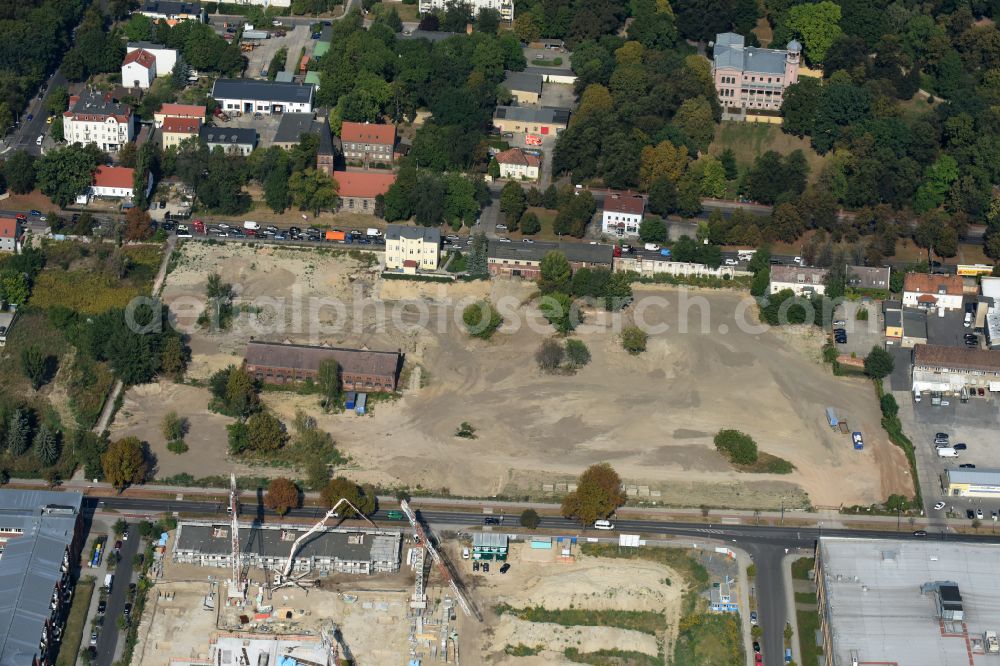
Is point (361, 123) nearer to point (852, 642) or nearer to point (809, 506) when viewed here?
point (809, 506)

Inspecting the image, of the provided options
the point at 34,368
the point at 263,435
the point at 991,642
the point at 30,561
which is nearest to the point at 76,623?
the point at 30,561

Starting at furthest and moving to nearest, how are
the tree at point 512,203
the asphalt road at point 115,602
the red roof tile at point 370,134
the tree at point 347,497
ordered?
the red roof tile at point 370,134 → the tree at point 512,203 → the tree at point 347,497 → the asphalt road at point 115,602

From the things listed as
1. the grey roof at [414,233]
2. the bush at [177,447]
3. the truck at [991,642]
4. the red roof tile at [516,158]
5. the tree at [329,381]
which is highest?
the red roof tile at [516,158]

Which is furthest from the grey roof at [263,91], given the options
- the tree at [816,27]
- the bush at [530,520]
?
the bush at [530,520]

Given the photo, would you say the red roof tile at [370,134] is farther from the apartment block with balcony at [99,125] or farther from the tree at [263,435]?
the tree at [263,435]

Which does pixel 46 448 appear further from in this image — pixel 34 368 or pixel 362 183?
pixel 362 183

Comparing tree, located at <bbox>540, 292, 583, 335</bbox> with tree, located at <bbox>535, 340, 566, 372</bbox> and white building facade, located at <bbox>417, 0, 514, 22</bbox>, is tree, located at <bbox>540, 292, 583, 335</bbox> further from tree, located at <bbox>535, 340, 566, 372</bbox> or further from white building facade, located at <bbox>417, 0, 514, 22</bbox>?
white building facade, located at <bbox>417, 0, 514, 22</bbox>

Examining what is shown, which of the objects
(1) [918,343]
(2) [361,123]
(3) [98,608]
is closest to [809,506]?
(1) [918,343]
